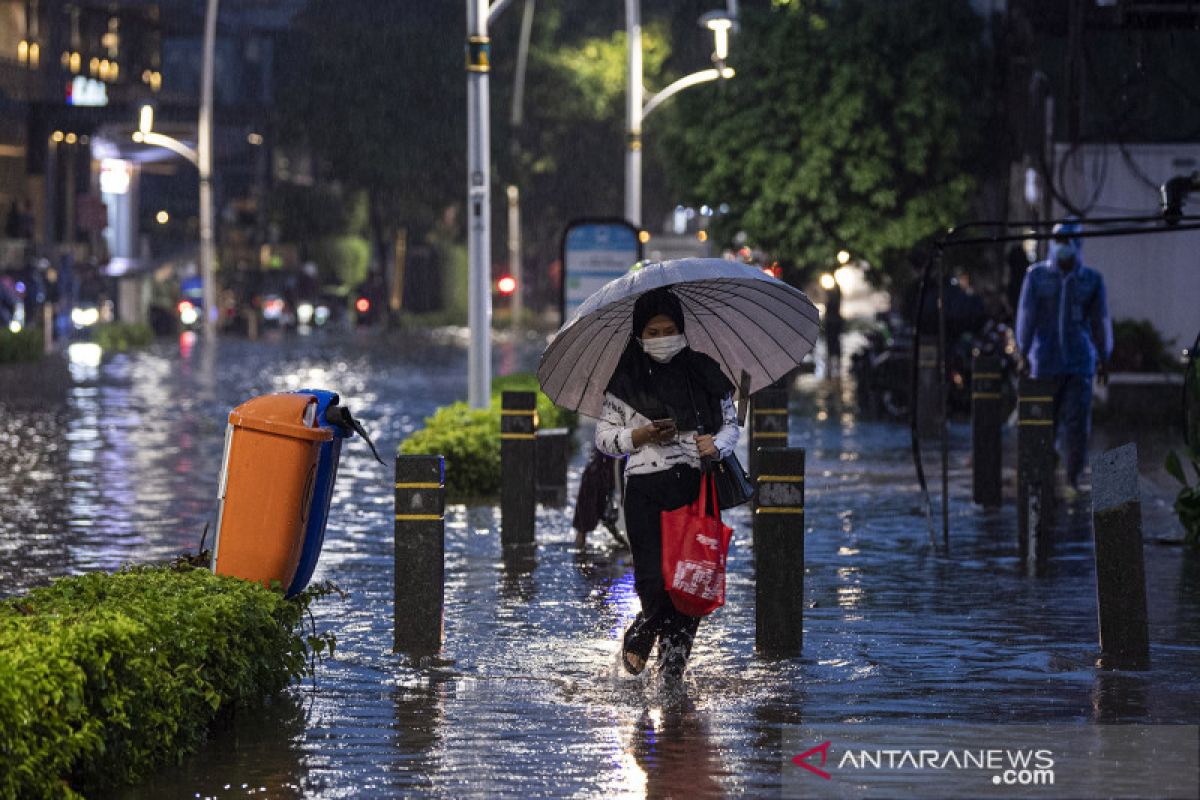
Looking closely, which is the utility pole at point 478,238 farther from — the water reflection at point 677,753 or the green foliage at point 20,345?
the green foliage at point 20,345

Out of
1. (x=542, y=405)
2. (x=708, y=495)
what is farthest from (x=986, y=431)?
(x=708, y=495)

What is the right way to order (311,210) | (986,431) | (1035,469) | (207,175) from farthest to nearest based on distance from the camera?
(311,210)
(207,175)
(986,431)
(1035,469)

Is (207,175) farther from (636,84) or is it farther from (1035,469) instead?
(1035,469)

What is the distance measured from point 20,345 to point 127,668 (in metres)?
34.1

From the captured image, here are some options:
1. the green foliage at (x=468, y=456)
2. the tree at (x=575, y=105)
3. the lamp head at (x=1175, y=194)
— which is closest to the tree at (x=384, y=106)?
the tree at (x=575, y=105)

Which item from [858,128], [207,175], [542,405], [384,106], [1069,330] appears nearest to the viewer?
[1069,330]

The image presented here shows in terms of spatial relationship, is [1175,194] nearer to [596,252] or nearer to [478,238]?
[478,238]

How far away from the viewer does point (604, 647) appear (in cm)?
1069

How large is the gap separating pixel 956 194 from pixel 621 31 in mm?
48160

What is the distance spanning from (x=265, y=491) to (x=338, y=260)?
71781 mm

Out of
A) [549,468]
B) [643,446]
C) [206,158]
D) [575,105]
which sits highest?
[575,105]

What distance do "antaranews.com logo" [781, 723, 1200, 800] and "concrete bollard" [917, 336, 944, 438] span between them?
620 inches

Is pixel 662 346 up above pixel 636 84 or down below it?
below

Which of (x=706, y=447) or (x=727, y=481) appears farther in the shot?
(x=727, y=481)
